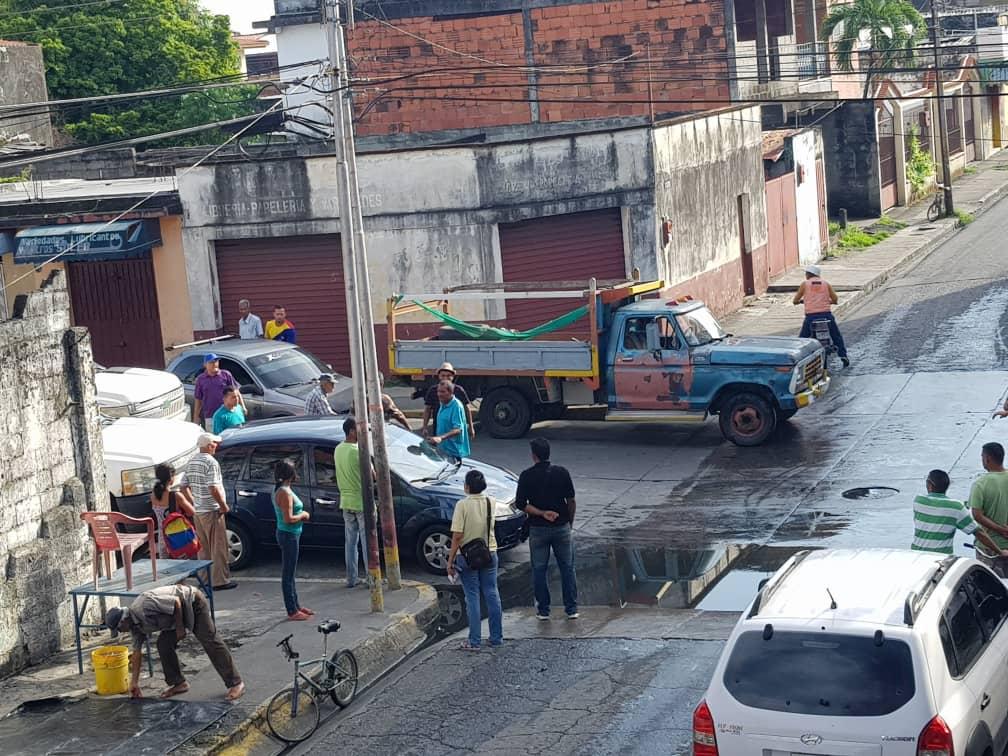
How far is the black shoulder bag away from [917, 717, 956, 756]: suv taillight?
5.38 m

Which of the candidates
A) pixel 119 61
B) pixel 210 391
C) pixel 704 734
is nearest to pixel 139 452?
pixel 210 391

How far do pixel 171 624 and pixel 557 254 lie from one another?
16.7 metres

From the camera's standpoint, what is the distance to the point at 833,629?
782 centimetres

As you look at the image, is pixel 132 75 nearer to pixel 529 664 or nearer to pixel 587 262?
pixel 587 262

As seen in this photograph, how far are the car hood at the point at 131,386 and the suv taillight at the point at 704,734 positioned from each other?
42.3ft

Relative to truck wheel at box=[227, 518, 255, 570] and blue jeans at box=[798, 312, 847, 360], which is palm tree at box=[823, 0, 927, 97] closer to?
blue jeans at box=[798, 312, 847, 360]

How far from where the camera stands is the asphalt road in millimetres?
10703

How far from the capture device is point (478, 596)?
40.8 feet

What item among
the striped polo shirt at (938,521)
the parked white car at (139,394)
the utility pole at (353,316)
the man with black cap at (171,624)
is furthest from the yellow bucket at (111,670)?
the parked white car at (139,394)

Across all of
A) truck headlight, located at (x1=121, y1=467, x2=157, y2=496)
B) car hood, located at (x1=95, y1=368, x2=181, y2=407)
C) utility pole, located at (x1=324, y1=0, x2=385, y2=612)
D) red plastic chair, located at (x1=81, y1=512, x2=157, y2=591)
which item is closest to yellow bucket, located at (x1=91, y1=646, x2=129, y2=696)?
red plastic chair, located at (x1=81, y1=512, x2=157, y2=591)

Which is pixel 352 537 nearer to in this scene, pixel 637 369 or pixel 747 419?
pixel 637 369

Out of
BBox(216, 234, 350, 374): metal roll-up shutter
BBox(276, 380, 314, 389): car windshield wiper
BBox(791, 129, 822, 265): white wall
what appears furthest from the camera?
BBox(791, 129, 822, 265): white wall

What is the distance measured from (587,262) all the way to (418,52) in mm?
16553

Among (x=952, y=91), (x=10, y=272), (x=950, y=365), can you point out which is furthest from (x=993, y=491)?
(x=952, y=91)
